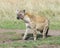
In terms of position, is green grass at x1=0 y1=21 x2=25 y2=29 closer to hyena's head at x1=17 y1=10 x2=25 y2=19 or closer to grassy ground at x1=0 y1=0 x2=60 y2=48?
grassy ground at x1=0 y1=0 x2=60 y2=48

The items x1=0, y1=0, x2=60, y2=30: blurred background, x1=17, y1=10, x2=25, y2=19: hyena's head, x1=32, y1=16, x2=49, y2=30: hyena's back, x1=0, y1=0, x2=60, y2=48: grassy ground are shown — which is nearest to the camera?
x1=17, y1=10, x2=25, y2=19: hyena's head

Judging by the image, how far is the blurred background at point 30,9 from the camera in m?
15.8

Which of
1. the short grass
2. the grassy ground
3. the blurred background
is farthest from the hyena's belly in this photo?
the blurred background

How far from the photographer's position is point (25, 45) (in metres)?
8.86

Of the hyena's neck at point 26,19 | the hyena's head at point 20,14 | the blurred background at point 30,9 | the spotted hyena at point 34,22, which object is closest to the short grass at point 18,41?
the spotted hyena at point 34,22

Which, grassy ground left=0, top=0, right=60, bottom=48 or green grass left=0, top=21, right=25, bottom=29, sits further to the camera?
grassy ground left=0, top=0, right=60, bottom=48

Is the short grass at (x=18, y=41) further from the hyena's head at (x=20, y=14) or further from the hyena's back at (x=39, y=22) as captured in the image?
the hyena's head at (x=20, y=14)

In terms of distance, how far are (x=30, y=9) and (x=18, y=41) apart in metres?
6.99

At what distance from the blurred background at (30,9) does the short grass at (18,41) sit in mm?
3521

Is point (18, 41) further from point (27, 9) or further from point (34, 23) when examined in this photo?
point (27, 9)

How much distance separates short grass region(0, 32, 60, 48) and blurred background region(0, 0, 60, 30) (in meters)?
3.52

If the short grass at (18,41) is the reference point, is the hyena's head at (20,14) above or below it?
above

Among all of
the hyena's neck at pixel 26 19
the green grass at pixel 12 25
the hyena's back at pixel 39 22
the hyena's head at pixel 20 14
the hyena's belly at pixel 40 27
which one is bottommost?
the green grass at pixel 12 25

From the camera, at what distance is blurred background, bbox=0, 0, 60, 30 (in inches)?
621
